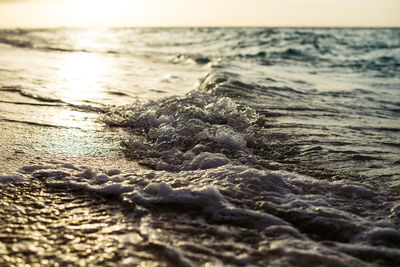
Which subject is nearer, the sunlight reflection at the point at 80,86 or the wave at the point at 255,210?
the wave at the point at 255,210

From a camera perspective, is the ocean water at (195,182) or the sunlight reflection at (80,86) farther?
the sunlight reflection at (80,86)

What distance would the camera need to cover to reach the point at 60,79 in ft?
27.0

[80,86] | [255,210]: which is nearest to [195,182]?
[255,210]

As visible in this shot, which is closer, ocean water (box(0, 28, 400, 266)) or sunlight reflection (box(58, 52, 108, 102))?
ocean water (box(0, 28, 400, 266))

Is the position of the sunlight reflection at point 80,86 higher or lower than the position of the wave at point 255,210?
higher

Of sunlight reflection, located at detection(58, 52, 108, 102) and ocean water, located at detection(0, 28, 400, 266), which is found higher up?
sunlight reflection, located at detection(58, 52, 108, 102)

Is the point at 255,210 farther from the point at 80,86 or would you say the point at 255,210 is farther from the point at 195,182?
the point at 80,86

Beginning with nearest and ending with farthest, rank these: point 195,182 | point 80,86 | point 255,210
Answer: point 255,210 < point 195,182 < point 80,86

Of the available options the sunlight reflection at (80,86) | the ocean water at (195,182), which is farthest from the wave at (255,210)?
the sunlight reflection at (80,86)

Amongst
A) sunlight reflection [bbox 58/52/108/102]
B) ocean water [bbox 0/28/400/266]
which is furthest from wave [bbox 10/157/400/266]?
sunlight reflection [bbox 58/52/108/102]

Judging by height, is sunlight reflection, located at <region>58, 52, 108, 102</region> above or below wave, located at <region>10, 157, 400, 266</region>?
above

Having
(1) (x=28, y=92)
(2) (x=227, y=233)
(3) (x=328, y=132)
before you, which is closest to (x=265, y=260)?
(2) (x=227, y=233)

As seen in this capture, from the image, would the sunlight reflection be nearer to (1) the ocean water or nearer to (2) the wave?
(1) the ocean water

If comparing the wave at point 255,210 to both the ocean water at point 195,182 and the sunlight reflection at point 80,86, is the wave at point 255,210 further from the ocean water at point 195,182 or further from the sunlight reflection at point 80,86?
the sunlight reflection at point 80,86
